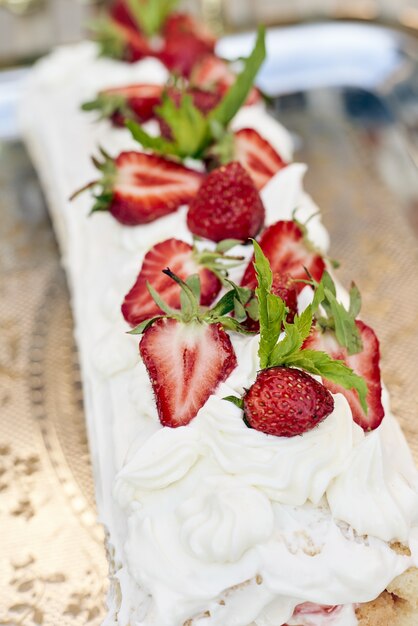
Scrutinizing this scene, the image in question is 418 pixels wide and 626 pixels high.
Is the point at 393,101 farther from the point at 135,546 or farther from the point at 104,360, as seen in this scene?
the point at 135,546

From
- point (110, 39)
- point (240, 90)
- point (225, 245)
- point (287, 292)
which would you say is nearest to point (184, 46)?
point (110, 39)

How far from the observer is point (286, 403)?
6.60 feet

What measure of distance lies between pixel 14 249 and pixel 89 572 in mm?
1539

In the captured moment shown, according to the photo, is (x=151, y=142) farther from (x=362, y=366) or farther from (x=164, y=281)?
(x=362, y=366)

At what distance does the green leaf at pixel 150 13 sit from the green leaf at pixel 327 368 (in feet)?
7.65

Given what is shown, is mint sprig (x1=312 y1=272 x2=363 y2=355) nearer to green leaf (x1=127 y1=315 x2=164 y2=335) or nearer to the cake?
the cake

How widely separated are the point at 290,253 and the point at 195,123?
2.33 feet

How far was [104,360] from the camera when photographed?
258 cm

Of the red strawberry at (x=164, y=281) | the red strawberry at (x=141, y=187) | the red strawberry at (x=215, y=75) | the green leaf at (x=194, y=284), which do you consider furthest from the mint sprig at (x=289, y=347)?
the red strawberry at (x=215, y=75)

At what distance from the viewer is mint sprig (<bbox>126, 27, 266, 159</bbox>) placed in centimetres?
304

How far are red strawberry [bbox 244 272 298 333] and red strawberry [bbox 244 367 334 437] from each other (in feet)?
1.14

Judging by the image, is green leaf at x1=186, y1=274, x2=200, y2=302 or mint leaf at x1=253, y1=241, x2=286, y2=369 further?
green leaf at x1=186, y1=274, x2=200, y2=302

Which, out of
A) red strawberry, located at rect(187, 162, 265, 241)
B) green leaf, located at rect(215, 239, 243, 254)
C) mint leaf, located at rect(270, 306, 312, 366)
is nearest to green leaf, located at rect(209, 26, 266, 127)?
red strawberry, located at rect(187, 162, 265, 241)

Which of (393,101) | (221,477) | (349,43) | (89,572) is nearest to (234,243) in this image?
(221,477)
